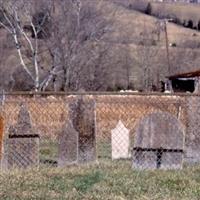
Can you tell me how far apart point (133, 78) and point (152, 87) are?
2900 mm

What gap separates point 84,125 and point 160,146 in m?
1.85

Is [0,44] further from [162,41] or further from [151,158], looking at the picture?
[151,158]

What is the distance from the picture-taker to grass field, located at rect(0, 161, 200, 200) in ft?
27.3

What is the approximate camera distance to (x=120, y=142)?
1480cm

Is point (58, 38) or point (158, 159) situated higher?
point (58, 38)

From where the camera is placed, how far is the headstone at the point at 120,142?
48.2ft

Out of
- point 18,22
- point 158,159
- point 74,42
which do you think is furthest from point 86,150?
point 74,42

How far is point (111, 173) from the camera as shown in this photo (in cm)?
1023

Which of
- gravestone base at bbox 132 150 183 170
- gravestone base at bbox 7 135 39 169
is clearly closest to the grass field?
gravestone base at bbox 132 150 183 170

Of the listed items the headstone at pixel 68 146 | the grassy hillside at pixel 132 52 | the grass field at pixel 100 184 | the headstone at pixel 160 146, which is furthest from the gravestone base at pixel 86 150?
the grassy hillside at pixel 132 52

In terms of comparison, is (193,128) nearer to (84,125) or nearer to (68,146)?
(84,125)

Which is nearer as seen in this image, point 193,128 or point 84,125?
point 84,125

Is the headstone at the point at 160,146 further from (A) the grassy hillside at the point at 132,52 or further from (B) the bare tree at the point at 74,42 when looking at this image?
(A) the grassy hillside at the point at 132,52

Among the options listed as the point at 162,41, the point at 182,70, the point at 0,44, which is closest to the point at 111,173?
the point at 0,44
